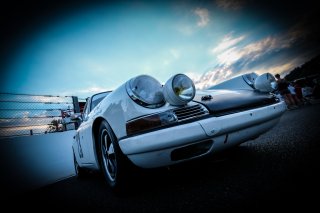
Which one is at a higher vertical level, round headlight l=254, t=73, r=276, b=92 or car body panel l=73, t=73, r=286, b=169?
round headlight l=254, t=73, r=276, b=92

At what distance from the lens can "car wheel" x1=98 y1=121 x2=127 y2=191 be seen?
64.1 inches

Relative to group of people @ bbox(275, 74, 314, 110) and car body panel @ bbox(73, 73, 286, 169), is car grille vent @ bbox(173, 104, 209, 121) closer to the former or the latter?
car body panel @ bbox(73, 73, 286, 169)

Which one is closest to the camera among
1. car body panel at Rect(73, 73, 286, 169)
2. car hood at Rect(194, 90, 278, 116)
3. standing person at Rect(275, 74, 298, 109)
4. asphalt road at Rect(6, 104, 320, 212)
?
asphalt road at Rect(6, 104, 320, 212)

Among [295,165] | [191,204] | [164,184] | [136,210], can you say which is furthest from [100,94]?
[295,165]

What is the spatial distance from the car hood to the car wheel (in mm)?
779


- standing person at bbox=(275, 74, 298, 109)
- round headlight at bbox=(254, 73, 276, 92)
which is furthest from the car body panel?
standing person at bbox=(275, 74, 298, 109)

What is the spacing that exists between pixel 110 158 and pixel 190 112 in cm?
97

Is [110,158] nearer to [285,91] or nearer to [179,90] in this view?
[179,90]

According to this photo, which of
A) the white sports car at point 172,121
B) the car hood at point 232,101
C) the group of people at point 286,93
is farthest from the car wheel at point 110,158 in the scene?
the group of people at point 286,93

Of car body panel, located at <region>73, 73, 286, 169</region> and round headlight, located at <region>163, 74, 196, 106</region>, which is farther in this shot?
round headlight, located at <region>163, 74, 196, 106</region>

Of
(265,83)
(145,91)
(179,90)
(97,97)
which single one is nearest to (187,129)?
(179,90)

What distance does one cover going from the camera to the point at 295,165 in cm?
146

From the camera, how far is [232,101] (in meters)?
1.75

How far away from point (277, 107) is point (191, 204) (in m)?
1.28
